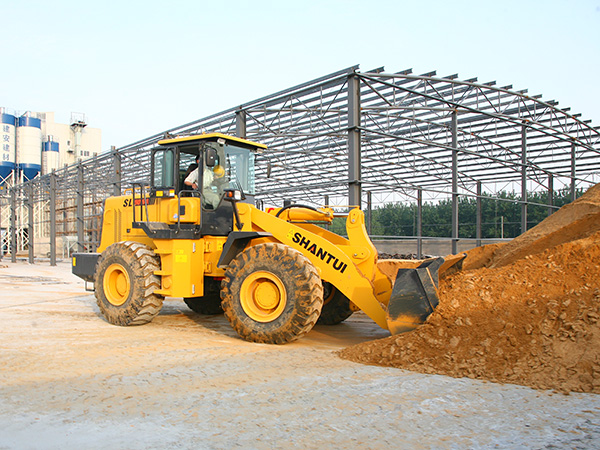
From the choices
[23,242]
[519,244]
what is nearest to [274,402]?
[519,244]

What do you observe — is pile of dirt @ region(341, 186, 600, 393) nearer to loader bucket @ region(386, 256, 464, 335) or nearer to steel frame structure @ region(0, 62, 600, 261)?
loader bucket @ region(386, 256, 464, 335)

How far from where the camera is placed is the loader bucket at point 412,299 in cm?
569

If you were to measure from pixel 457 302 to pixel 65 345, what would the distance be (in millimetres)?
4938

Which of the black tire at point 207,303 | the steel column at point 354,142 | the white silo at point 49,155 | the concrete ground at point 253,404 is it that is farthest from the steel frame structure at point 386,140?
the white silo at point 49,155

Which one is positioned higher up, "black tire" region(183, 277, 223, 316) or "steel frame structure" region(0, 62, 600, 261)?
"steel frame structure" region(0, 62, 600, 261)

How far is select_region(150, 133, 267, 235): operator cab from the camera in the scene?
7.58 m

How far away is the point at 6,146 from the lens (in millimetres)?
48688

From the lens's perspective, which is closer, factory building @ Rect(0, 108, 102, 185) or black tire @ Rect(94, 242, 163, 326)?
black tire @ Rect(94, 242, 163, 326)

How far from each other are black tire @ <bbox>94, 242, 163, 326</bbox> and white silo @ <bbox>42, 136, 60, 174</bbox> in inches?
1874

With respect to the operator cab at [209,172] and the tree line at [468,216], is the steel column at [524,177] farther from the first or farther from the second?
the operator cab at [209,172]

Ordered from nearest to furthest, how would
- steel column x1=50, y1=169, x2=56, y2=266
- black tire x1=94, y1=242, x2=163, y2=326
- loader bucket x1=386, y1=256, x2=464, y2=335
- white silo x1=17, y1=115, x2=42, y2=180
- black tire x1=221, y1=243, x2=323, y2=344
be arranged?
loader bucket x1=386, y1=256, x2=464, y2=335 < black tire x1=221, y1=243, x2=323, y2=344 < black tire x1=94, y1=242, x2=163, y2=326 < steel column x1=50, y1=169, x2=56, y2=266 < white silo x1=17, y1=115, x2=42, y2=180

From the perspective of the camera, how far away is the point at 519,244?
681 cm

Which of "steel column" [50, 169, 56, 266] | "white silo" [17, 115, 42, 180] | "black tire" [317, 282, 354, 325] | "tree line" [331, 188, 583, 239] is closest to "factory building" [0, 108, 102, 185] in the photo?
"white silo" [17, 115, 42, 180]

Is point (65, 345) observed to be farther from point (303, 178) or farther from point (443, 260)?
point (303, 178)
